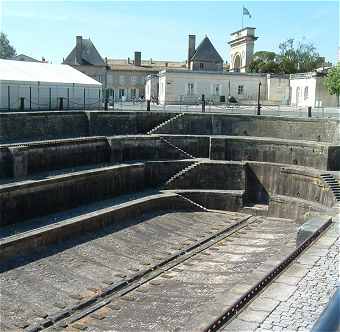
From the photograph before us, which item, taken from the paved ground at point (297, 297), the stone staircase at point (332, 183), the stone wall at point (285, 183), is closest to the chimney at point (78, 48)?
the stone wall at point (285, 183)

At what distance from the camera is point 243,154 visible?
24.9 metres

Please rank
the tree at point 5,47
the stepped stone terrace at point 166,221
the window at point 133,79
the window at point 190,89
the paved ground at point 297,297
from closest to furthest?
1. the paved ground at point 297,297
2. the stepped stone terrace at point 166,221
3. the window at point 190,89
4. the window at point 133,79
5. the tree at point 5,47

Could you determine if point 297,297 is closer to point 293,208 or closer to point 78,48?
point 293,208

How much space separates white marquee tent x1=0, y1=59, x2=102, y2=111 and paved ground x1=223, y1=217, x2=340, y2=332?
63.2 feet

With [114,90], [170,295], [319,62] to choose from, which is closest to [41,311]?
[170,295]

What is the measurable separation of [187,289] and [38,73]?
1970 cm

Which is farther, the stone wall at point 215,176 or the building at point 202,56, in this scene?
the building at point 202,56

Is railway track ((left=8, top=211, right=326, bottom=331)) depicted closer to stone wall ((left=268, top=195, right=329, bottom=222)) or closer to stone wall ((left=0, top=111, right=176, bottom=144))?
stone wall ((left=268, top=195, right=329, bottom=222))

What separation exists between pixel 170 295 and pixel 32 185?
7243 millimetres

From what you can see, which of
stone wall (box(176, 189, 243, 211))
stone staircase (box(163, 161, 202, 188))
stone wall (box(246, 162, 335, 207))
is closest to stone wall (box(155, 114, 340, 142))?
stone wall (box(246, 162, 335, 207))

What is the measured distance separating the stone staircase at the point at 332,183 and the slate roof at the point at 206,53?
38968mm

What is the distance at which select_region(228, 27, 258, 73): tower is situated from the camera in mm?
53531

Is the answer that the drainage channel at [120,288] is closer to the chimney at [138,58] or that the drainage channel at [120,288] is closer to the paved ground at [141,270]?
the paved ground at [141,270]

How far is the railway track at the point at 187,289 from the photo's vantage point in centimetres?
974
